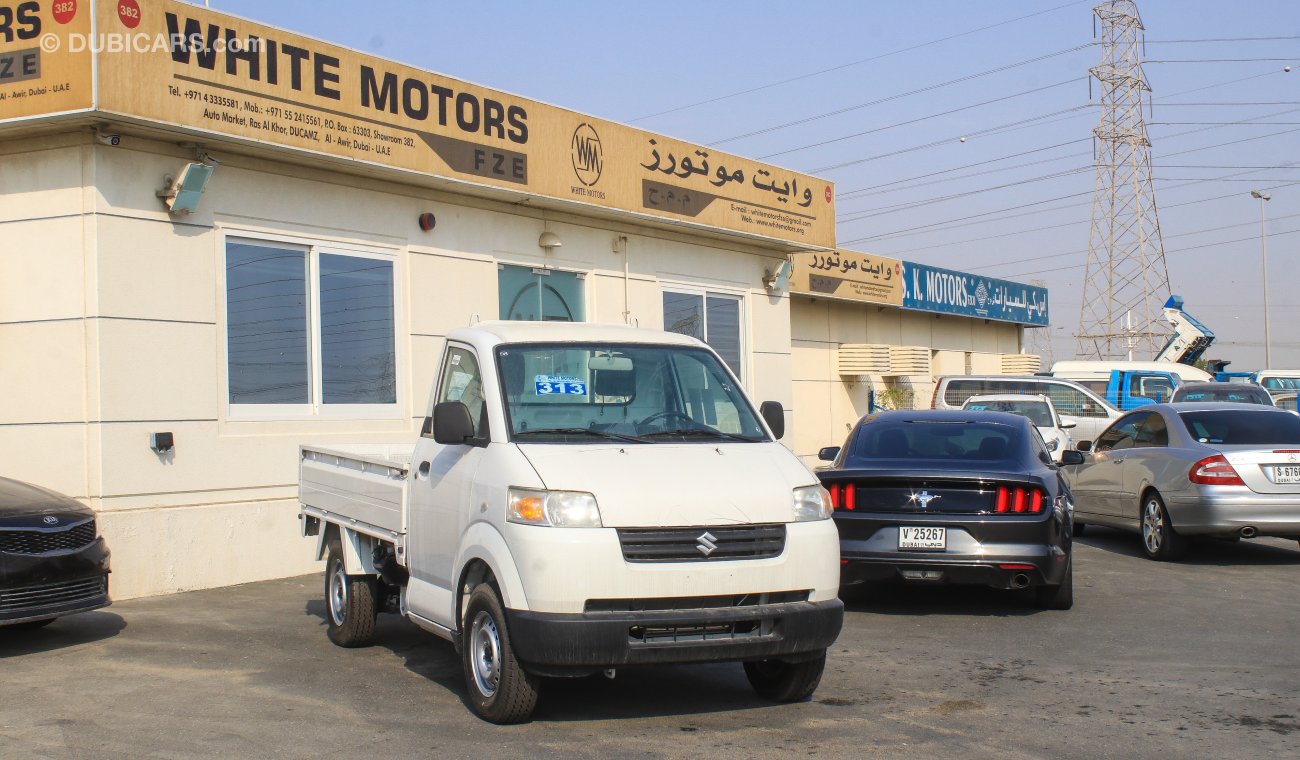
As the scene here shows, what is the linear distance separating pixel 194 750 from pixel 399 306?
793 cm

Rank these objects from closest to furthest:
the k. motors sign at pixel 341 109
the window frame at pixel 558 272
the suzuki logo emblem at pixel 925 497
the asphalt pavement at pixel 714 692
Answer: the asphalt pavement at pixel 714 692
the suzuki logo emblem at pixel 925 497
the k. motors sign at pixel 341 109
the window frame at pixel 558 272

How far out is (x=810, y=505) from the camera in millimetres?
6465

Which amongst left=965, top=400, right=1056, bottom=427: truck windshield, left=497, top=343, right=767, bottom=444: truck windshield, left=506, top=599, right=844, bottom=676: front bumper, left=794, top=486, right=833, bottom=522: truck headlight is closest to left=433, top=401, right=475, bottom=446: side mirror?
left=497, top=343, right=767, bottom=444: truck windshield

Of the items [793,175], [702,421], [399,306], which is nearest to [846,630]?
[702,421]

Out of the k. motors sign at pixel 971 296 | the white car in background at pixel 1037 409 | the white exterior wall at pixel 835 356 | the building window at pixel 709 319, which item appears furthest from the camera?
the k. motors sign at pixel 971 296

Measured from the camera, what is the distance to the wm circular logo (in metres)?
15.4

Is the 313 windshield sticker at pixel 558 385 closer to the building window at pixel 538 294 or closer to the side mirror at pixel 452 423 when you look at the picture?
the side mirror at pixel 452 423

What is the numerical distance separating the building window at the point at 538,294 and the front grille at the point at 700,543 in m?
8.55

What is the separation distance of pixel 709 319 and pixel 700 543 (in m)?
12.4

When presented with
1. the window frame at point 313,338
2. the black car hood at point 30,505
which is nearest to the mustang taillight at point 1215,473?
the window frame at point 313,338

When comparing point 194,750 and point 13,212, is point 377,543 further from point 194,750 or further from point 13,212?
point 13,212

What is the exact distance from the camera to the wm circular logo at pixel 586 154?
15414mm

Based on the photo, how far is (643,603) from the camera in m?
5.95

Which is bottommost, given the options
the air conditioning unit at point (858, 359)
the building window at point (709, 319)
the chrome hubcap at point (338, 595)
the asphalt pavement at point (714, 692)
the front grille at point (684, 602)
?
the asphalt pavement at point (714, 692)
